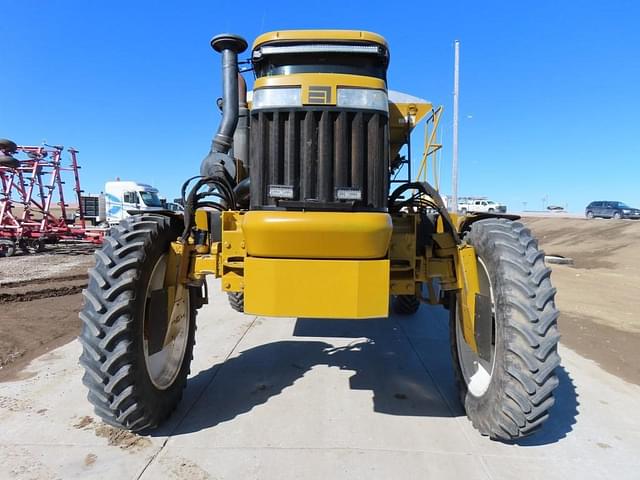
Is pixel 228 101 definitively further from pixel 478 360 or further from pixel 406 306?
pixel 406 306

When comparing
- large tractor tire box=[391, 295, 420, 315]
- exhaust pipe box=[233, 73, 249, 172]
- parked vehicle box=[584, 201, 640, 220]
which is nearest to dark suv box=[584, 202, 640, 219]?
parked vehicle box=[584, 201, 640, 220]

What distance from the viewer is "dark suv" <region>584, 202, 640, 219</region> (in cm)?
3119

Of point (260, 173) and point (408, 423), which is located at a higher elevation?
point (260, 173)

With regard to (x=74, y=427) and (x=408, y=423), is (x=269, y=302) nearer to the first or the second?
(x=408, y=423)

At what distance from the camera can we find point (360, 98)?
2971 millimetres

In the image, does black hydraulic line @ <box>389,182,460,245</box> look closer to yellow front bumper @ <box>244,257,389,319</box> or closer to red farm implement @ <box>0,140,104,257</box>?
yellow front bumper @ <box>244,257,389,319</box>

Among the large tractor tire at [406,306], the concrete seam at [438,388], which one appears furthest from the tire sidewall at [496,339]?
the large tractor tire at [406,306]

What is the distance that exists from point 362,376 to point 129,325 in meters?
2.21

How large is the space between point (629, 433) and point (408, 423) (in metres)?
1.56

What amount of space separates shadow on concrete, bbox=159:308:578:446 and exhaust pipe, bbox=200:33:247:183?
184 centimetres

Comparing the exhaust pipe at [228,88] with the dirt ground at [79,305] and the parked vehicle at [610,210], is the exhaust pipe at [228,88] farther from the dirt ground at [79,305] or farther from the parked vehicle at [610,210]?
the parked vehicle at [610,210]

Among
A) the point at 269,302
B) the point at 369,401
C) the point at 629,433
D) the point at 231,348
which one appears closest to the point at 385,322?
the point at 231,348

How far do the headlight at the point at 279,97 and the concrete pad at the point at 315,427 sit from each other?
223cm

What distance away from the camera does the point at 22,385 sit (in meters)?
3.86
